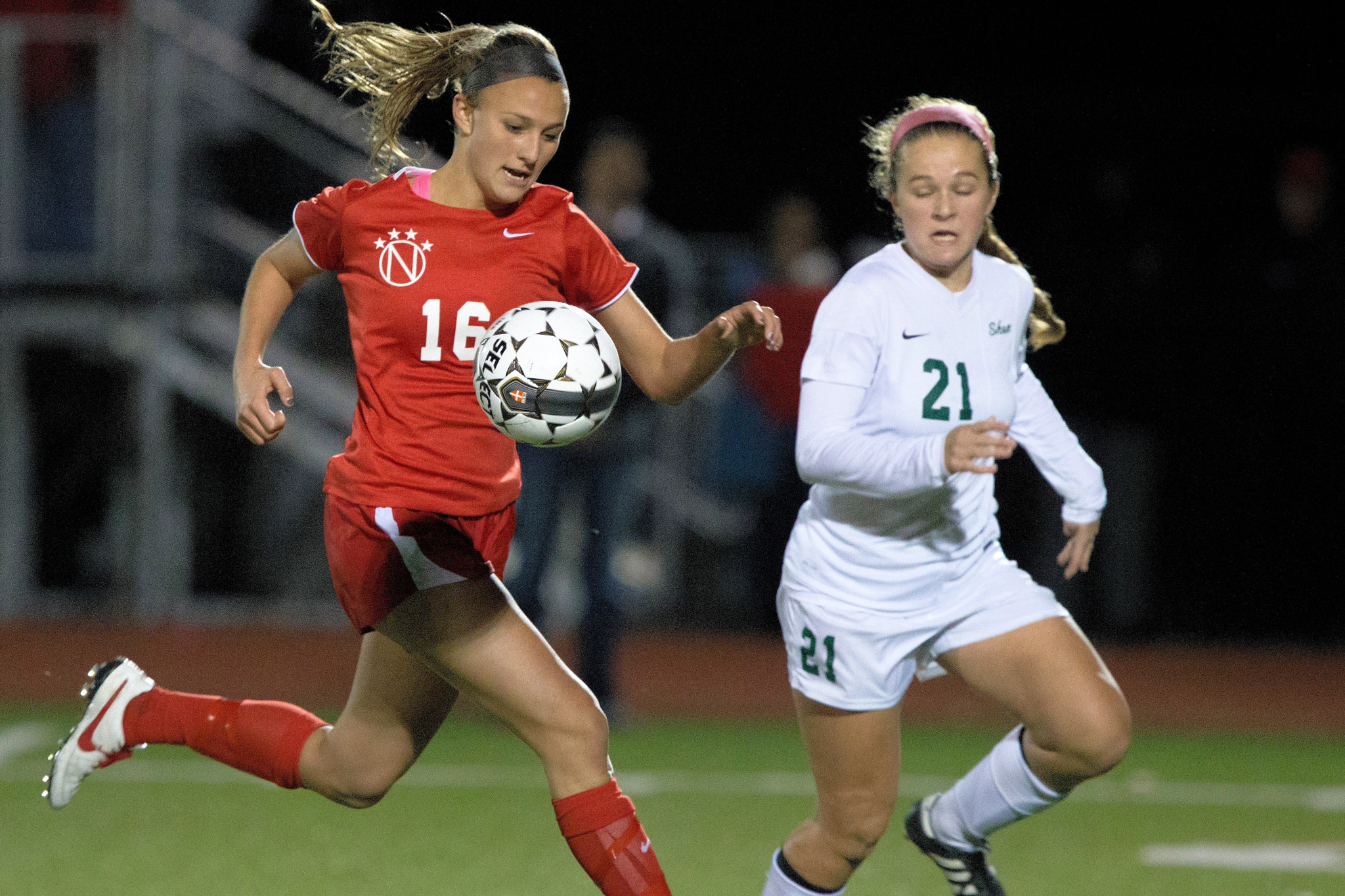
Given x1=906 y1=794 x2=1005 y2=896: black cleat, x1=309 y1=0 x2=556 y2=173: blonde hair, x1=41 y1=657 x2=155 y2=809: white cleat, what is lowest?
x1=906 y1=794 x2=1005 y2=896: black cleat

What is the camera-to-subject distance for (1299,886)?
487 centimetres

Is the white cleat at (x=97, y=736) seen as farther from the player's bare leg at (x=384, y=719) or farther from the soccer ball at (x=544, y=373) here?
the soccer ball at (x=544, y=373)

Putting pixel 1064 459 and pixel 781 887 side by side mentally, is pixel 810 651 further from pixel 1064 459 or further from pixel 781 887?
pixel 1064 459

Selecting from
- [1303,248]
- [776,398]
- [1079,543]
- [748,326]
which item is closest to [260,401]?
[748,326]

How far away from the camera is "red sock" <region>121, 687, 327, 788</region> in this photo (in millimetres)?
4008

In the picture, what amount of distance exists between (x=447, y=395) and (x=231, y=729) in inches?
40.2

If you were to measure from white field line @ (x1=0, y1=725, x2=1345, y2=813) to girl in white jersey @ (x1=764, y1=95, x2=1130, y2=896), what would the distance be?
2.37 metres

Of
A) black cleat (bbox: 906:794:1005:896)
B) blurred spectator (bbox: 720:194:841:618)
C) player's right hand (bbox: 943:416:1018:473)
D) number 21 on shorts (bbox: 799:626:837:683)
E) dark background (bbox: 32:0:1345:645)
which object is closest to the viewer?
player's right hand (bbox: 943:416:1018:473)

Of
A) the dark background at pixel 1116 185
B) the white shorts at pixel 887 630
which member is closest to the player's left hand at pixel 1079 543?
the white shorts at pixel 887 630

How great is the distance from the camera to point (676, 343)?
3.82 metres

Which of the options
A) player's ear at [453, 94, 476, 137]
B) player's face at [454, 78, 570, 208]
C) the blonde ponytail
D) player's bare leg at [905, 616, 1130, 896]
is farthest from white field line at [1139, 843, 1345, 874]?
player's ear at [453, 94, 476, 137]

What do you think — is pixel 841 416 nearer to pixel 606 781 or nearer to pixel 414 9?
pixel 606 781

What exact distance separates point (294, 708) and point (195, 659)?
16.8ft

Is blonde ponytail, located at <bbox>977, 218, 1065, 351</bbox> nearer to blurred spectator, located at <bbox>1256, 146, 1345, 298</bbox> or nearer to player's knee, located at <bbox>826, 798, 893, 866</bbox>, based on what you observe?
player's knee, located at <bbox>826, 798, 893, 866</bbox>
